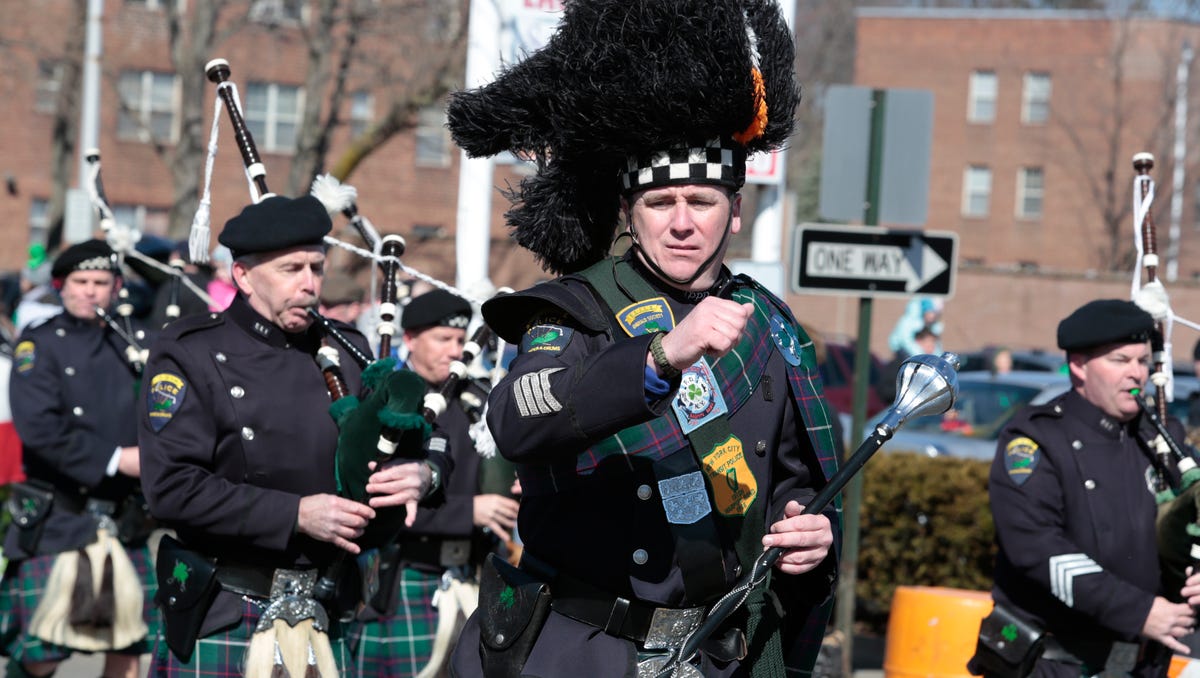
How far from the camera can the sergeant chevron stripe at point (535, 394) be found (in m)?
3.11

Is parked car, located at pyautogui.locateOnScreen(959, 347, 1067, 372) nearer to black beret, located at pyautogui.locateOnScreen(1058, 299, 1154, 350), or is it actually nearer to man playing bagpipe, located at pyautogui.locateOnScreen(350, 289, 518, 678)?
man playing bagpipe, located at pyautogui.locateOnScreen(350, 289, 518, 678)

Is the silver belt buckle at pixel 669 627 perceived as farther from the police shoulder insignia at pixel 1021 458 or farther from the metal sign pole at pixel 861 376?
the metal sign pole at pixel 861 376

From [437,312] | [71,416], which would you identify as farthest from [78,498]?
[437,312]

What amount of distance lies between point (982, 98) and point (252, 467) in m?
39.2

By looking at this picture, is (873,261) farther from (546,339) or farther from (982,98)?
(982,98)

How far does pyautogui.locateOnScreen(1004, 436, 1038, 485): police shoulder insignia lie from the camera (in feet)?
17.9

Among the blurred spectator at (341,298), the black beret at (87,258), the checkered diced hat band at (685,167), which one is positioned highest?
the checkered diced hat band at (685,167)

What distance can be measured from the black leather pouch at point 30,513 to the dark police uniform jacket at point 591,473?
410 cm

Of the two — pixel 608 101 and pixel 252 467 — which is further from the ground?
pixel 608 101

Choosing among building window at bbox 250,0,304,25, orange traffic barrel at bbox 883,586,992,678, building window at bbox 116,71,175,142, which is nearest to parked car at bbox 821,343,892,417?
building window at bbox 250,0,304,25

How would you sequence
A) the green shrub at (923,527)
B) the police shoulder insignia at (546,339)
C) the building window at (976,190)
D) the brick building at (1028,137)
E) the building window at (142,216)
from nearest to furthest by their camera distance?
the police shoulder insignia at (546,339) < the green shrub at (923,527) < the building window at (142,216) < the brick building at (1028,137) < the building window at (976,190)

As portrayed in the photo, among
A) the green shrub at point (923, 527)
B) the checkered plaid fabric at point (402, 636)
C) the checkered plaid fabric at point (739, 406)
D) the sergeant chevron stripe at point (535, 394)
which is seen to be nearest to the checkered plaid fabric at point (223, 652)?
the checkered plaid fabric at point (402, 636)

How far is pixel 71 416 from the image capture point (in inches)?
282

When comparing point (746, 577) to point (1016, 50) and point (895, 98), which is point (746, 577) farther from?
point (1016, 50)
